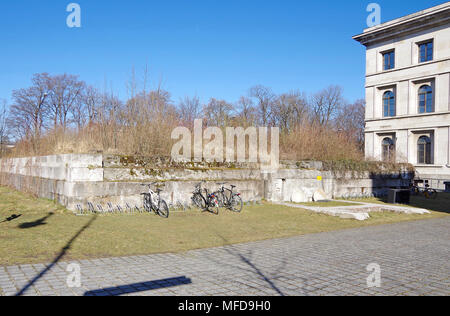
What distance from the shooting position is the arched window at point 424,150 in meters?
37.5

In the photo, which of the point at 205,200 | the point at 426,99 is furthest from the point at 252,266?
the point at 426,99

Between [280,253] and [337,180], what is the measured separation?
1258 cm

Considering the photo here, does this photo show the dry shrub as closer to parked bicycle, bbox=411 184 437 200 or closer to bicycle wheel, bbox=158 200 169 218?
parked bicycle, bbox=411 184 437 200

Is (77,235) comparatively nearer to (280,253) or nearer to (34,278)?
(34,278)

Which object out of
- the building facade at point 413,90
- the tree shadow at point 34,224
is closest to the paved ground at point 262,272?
the tree shadow at point 34,224

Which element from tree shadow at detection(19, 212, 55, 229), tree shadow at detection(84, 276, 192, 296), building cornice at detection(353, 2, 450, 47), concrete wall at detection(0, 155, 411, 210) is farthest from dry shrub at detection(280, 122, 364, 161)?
building cornice at detection(353, 2, 450, 47)

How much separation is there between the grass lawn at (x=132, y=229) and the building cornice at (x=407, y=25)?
30.0 meters

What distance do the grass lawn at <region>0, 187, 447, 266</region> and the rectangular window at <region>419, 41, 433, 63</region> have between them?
98.0 ft

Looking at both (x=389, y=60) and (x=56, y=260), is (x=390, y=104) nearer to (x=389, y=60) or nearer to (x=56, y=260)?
(x=389, y=60)

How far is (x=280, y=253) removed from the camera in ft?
23.0

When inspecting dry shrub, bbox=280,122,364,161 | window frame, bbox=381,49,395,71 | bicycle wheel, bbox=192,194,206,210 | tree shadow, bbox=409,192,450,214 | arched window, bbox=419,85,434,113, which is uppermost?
window frame, bbox=381,49,395,71

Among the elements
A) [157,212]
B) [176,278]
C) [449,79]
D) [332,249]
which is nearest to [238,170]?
[157,212]

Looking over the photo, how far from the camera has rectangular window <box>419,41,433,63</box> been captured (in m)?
37.3

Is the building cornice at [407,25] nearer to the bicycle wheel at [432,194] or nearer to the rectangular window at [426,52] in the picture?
the rectangular window at [426,52]
